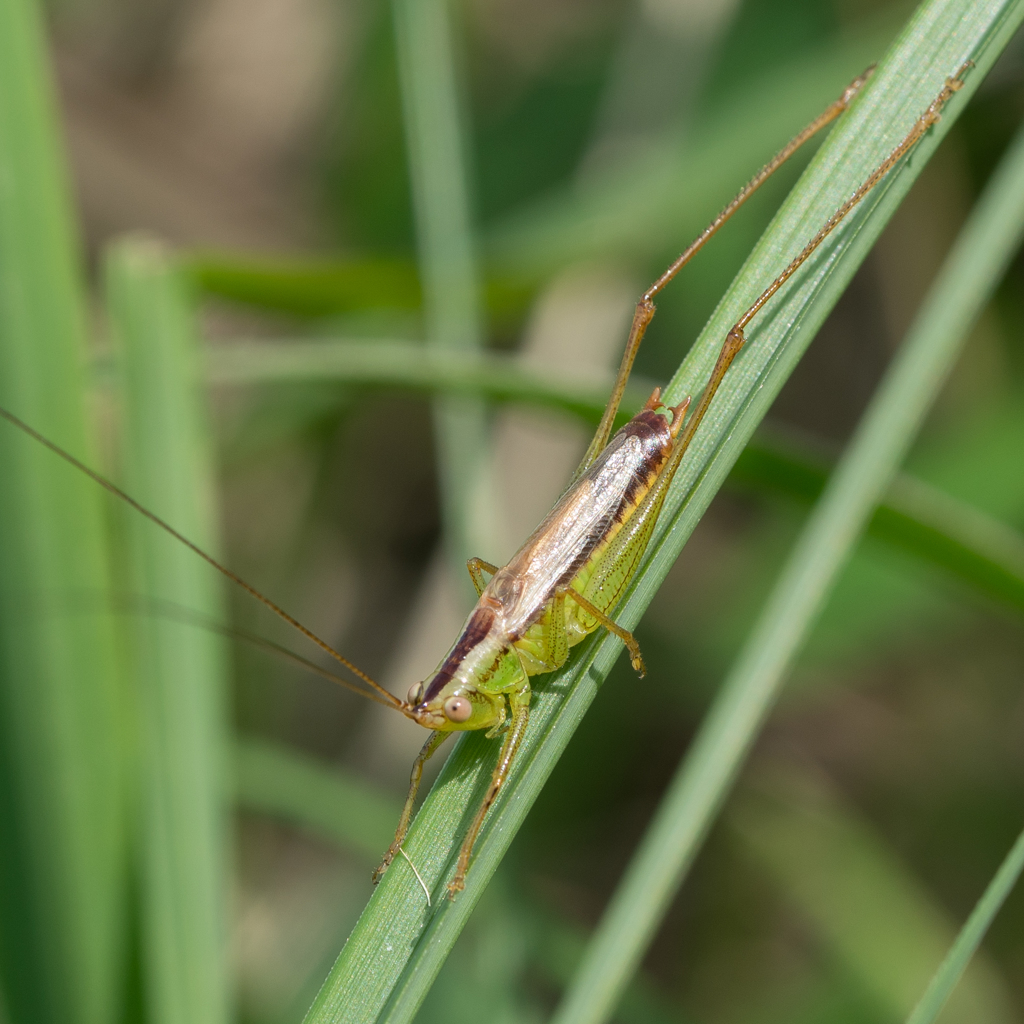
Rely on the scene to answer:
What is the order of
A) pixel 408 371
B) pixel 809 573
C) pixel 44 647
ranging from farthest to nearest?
pixel 408 371 → pixel 44 647 → pixel 809 573

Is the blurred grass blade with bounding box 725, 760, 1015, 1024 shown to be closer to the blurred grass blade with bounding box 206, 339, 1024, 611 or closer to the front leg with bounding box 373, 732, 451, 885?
the blurred grass blade with bounding box 206, 339, 1024, 611

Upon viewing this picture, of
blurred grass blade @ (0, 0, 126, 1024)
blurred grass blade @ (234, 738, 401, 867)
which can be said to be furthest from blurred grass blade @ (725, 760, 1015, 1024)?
blurred grass blade @ (0, 0, 126, 1024)

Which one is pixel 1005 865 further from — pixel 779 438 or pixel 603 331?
pixel 603 331

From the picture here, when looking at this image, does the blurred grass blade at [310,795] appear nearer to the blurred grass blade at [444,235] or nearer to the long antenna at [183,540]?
the blurred grass blade at [444,235]

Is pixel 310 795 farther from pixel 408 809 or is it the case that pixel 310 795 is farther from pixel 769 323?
pixel 769 323

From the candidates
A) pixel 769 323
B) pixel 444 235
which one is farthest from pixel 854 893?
pixel 444 235
